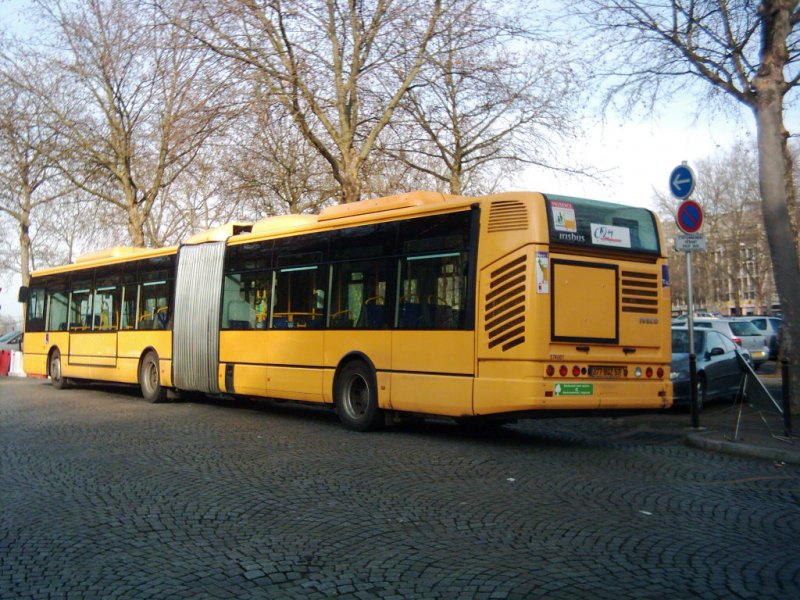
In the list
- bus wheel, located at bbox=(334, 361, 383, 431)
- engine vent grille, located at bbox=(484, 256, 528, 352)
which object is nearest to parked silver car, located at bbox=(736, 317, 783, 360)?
bus wheel, located at bbox=(334, 361, 383, 431)

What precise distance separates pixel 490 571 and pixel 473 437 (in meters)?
6.42

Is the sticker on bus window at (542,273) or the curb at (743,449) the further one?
the sticker on bus window at (542,273)

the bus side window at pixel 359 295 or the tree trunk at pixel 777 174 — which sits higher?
the tree trunk at pixel 777 174

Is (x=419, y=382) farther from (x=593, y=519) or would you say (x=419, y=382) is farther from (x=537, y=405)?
(x=593, y=519)

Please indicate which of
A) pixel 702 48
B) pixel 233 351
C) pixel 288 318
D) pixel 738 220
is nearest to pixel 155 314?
pixel 233 351

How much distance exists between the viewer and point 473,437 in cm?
1152

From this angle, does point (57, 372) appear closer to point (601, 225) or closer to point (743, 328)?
point (601, 225)

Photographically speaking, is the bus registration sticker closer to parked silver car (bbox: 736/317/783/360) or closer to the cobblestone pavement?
the cobblestone pavement

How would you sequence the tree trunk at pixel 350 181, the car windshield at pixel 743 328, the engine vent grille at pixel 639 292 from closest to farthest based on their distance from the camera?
the engine vent grille at pixel 639 292, the tree trunk at pixel 350 181, the car windshield at pixel 743 328

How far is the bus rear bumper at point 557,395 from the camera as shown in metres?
9.61

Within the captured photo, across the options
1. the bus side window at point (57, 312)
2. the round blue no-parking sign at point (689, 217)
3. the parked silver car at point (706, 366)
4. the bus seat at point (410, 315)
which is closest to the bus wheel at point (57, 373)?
the bus side window at point (57, 312)

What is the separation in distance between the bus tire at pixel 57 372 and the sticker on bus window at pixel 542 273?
50.2 ft

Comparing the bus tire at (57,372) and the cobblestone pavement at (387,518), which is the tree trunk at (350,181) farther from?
the bus tire at (57,372)

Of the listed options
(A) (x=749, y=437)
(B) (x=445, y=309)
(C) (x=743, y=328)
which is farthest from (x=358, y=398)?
(C) (x=743, y=328)
